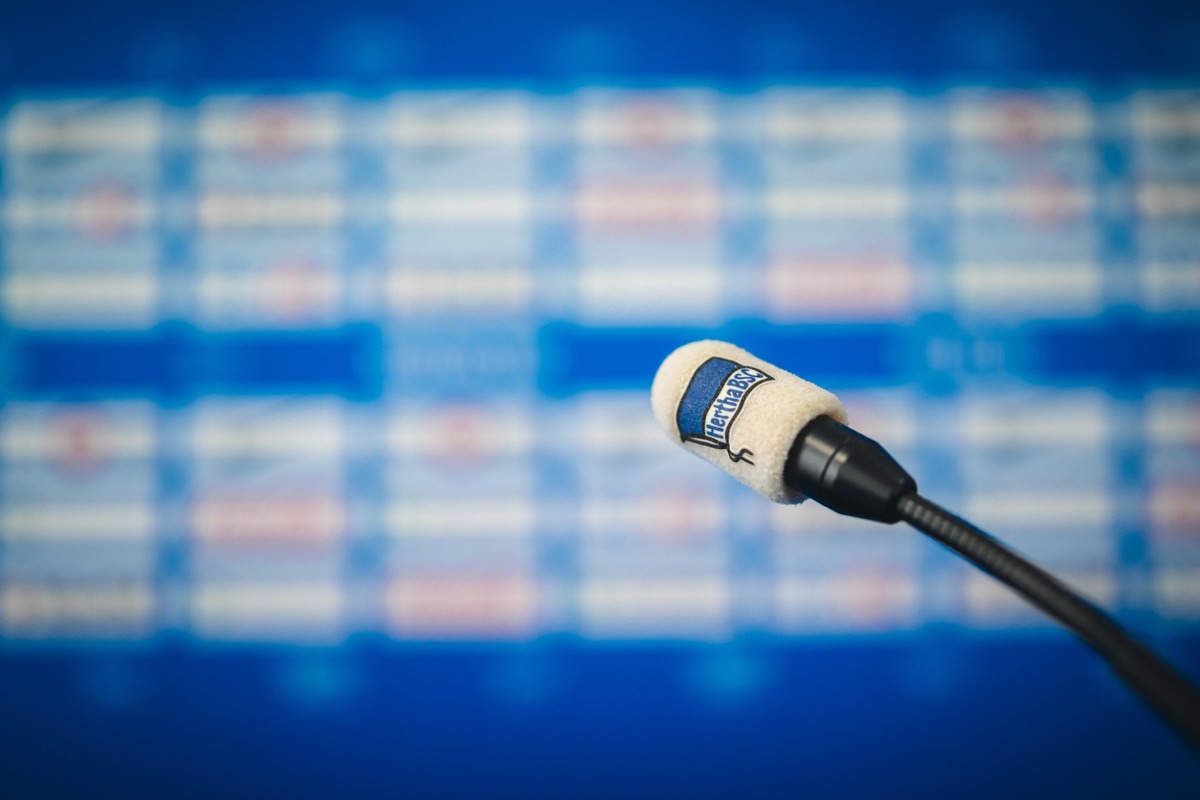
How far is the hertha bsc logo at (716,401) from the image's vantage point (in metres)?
0.43

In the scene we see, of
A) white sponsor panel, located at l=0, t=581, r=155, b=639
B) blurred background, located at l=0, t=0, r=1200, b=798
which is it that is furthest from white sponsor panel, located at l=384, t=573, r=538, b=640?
white sponsor panel, located at l=0, t=581, r=155, b=639

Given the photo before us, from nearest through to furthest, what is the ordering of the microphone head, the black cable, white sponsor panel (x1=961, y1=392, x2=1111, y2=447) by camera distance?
the black cable, the microphone head, white sponsor panel (x1=961, y1=392, x2=1111, y2=447)

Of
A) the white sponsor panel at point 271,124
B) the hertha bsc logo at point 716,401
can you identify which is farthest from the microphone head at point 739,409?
the white sponsor panel at point 271,124

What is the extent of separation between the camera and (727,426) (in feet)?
1.39

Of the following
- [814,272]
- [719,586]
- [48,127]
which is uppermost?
[48,127]

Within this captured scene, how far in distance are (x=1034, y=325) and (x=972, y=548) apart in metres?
1.34

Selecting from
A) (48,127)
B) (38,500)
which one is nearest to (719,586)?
(38,500)

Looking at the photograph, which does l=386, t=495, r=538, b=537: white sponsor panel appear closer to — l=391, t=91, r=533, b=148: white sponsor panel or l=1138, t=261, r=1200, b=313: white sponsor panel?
l=391, t=91, r=533, b=148: white sponsor panel

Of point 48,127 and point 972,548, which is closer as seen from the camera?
point 972,548

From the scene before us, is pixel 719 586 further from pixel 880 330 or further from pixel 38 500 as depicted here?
pixel 38 500

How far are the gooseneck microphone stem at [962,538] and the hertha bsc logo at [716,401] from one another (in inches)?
2.0

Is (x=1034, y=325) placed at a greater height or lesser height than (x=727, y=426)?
greater

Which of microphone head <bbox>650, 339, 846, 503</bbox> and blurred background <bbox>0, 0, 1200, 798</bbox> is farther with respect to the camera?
blurred background <bbox>0, 0, 1200, 798</bbox>

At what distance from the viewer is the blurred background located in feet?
4.68
